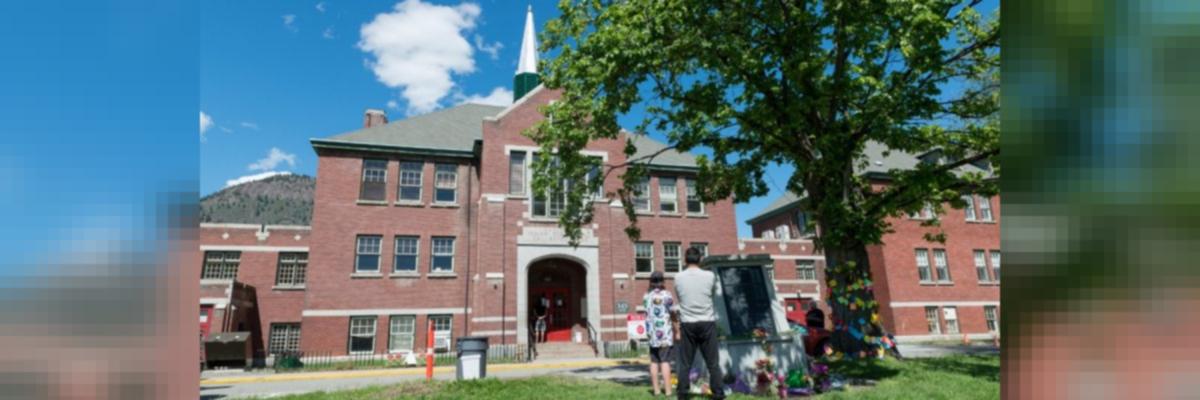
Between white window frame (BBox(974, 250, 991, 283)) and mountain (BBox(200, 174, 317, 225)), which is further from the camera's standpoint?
mountain (BBox(200, 174, 317, 225))

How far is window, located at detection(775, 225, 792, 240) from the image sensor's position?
39.3m

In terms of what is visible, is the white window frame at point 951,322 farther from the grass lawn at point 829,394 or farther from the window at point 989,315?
the grass lawn at point 829,394

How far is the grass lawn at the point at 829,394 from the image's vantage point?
29.5 ft

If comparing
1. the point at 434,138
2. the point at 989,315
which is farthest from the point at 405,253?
the point at 989,315

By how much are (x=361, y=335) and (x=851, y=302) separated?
68.9ft

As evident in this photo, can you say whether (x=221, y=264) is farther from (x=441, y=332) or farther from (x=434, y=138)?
(x=434, y=138)

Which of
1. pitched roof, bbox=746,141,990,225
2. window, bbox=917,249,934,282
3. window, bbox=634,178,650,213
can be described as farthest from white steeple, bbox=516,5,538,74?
window, bbox=917,249,934,282

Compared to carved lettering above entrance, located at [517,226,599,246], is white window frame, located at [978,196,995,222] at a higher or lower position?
higher

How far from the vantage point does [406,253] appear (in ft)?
87.8

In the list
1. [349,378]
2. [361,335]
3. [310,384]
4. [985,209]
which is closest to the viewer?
[310,384]

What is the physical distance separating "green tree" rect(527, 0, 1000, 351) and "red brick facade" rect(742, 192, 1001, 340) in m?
19.0

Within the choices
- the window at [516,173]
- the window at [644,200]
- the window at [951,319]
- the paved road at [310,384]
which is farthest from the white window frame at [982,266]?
the paved road at [310,384]

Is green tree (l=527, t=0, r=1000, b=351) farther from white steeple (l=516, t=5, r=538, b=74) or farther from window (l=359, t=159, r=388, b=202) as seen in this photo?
white steeple (l=516, t=5, r=538, b=74)

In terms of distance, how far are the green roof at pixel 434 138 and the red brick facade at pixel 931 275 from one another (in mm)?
7549
